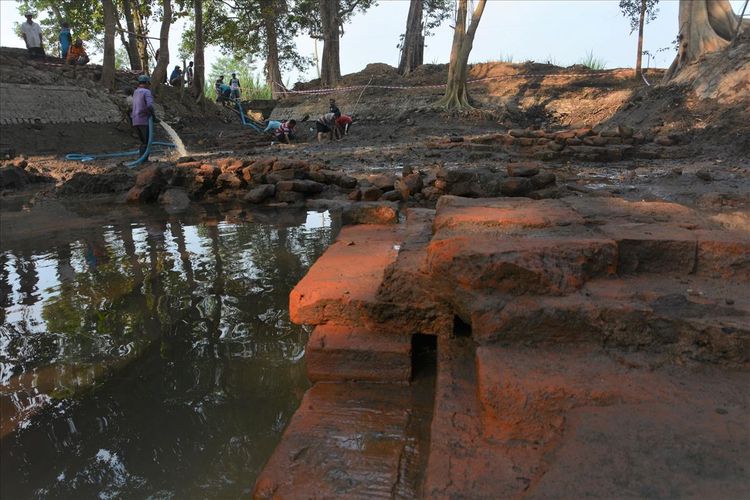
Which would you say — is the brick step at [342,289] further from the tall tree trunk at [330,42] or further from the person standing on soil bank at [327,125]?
the tall tree trunk at [330,42]

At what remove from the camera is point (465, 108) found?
14.4 meters

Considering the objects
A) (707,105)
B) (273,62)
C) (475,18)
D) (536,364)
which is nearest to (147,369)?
(536,364)

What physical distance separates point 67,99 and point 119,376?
12.9m

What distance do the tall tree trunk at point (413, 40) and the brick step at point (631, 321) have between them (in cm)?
1936

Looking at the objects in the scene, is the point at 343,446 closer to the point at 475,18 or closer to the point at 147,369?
the point at 147,369

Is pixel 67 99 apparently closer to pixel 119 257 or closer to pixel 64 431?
pixel 119 257

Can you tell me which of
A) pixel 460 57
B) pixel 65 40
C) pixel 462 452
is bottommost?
pixel 462 452

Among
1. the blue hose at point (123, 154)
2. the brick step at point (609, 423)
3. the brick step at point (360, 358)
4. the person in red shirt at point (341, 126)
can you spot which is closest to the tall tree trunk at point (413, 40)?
the person in red shirt at point (341, 126)

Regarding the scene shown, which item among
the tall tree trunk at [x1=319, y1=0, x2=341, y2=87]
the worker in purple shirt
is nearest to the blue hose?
the worker in purple shirt

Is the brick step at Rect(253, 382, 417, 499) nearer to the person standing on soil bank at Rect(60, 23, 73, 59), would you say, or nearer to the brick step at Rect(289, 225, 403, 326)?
the brick step at Rect(289, 225, 403, 326)

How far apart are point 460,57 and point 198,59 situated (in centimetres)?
874

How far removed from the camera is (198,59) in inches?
690

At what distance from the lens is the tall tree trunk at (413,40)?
20.3 meters

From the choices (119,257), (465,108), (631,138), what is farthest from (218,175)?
(465,108)
